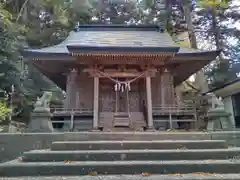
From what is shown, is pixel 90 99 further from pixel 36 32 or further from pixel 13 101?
pixel 36 32

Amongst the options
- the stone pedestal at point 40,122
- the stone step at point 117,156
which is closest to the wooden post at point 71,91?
Result: the stone pedestal at point 40,122

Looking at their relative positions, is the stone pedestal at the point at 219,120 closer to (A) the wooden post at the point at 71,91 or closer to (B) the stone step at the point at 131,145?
(B) the stone step at the point at 131,145

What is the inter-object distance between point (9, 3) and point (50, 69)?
1163 centimetres

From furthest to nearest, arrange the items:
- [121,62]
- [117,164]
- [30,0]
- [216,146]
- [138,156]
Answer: [30,0] → [121,62] → [216,146] → [138,156] → [117,164]

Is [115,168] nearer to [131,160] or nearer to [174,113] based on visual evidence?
[131,160]

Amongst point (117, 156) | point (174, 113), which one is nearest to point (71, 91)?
point (174, 113)

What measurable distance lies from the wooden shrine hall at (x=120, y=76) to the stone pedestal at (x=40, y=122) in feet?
7.86

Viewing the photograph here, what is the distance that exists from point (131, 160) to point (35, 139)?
3131mm

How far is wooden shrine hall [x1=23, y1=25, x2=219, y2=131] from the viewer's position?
961 cm

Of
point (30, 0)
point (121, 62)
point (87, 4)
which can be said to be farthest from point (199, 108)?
point (30, 0)

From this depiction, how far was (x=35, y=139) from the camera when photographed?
6.52 metres

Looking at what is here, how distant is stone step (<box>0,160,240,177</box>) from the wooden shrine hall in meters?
5.12

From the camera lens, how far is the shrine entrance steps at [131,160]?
14.1 ft

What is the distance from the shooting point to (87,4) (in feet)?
67.7
